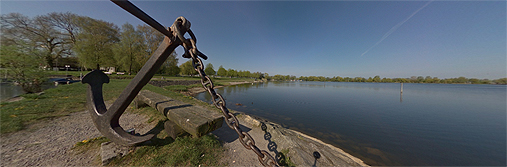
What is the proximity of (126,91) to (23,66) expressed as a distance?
1122 cm

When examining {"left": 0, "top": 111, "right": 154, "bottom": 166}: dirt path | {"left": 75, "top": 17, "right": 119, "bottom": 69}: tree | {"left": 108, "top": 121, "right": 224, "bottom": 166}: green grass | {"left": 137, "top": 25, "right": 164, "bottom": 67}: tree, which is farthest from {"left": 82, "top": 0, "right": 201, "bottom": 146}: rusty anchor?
{"left": 75, "top": 17, "right": 119, "bottom": 69}: tree

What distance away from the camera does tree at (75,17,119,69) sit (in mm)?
21547

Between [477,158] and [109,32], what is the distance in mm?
47714

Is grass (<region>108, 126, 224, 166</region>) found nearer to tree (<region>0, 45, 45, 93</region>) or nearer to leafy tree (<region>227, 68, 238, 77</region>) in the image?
tree (<region>0, 45, 45, 93</region>)

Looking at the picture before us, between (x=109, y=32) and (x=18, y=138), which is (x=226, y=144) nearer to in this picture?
(x=18, y=138)

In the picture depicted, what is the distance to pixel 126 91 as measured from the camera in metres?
2.23

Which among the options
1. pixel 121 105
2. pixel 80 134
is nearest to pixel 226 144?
pixel 121 105

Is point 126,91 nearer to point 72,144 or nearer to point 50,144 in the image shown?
point 72,144

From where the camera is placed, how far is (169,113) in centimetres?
307

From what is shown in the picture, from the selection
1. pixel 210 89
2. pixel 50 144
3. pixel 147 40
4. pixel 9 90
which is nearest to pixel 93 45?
pixel 147 40

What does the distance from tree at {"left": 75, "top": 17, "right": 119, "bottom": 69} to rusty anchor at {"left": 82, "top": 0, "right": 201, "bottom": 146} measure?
30305 mm

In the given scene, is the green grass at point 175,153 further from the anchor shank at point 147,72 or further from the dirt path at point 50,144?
the anchor shank at point 147,72

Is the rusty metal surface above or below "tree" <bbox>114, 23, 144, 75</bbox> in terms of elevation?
below

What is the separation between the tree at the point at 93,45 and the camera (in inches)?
848
